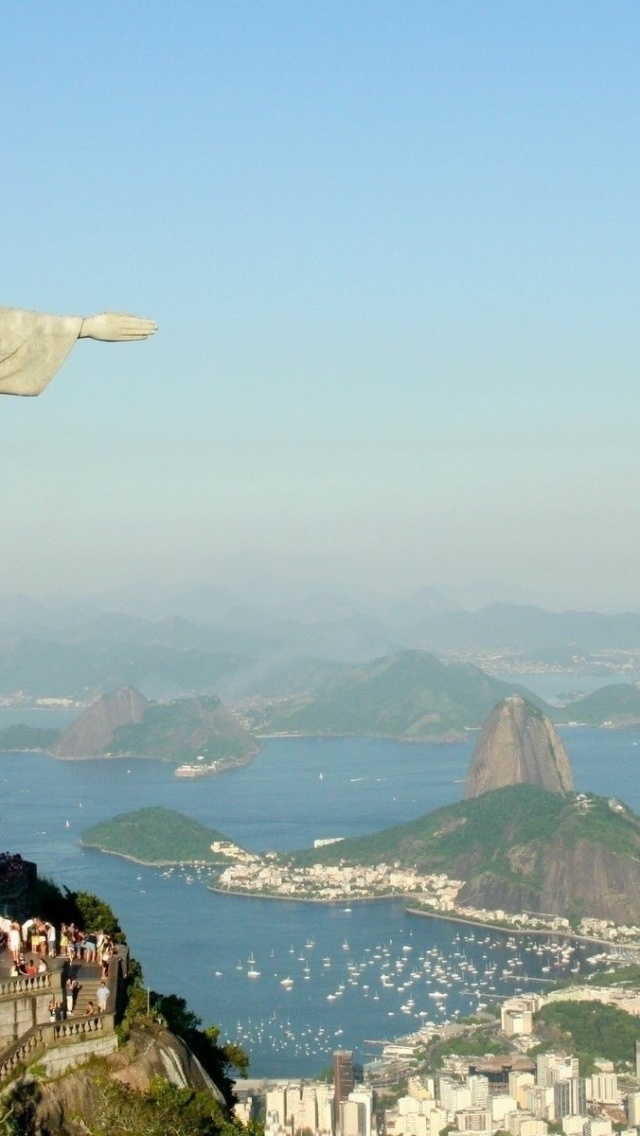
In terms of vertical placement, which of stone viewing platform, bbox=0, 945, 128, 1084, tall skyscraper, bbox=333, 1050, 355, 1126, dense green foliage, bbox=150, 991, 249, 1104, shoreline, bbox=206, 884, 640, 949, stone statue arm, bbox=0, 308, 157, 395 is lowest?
tall skyscraper, bbox=333, 1050, 355, 1126

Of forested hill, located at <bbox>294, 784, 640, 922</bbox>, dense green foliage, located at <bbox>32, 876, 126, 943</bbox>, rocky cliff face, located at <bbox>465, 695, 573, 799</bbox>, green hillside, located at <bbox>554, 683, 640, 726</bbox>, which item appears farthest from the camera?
green hillside, located at <bbox>554, 683, 640, 726</bbox>

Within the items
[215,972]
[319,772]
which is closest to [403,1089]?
[215,972]

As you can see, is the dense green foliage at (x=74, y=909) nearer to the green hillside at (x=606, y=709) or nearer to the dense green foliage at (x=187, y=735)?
the dense green foliage at (x=187, y=735)

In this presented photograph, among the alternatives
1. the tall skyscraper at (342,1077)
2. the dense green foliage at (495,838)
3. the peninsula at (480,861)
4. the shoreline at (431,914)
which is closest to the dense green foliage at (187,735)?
the peninsula at (480,861)

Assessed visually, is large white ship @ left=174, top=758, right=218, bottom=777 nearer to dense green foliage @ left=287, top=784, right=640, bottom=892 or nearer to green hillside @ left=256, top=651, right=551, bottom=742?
green hillside @ left=256, top=651, right=551, bottom=742

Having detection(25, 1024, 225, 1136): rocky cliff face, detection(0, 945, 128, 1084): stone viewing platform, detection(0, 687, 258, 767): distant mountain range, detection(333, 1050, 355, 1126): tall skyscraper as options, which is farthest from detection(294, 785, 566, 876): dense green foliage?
detection(0, 945, 128, 1084): stone viewing platform

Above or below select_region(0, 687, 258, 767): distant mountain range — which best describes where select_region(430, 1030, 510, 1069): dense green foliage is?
below

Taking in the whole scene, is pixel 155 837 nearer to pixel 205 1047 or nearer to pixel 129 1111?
pixel 205 1047
